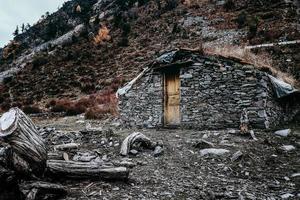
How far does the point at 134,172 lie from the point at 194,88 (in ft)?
18.5

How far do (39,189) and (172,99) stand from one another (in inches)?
311

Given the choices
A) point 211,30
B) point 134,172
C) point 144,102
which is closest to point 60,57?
point 211,30

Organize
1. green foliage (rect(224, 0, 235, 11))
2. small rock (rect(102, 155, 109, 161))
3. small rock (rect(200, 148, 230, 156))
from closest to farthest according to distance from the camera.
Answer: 1. small rock (rect(102, 155, 109, 161))
2. small rock (rect(200, 148, 230, 156))
3. green foliage (rect(224, 0, 235, 11))

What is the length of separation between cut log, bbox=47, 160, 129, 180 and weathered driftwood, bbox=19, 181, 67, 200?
1.58 feet

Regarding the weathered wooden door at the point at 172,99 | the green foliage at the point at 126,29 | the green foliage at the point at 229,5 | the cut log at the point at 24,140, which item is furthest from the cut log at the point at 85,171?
the green foliage at the point at 229,5

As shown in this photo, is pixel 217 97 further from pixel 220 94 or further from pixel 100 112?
pixel 100 112

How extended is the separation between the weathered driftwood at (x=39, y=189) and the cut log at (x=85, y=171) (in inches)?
18.9

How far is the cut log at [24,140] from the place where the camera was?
500 centimetres

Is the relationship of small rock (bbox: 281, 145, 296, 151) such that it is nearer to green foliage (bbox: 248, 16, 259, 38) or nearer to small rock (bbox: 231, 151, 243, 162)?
small rock (bbox: 231, 151, 243, 162)

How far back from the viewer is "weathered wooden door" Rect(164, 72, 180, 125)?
12.4 meters

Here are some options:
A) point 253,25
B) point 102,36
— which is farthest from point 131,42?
point 253,25

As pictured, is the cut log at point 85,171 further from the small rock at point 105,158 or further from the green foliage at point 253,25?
the green foliage at point 253,25

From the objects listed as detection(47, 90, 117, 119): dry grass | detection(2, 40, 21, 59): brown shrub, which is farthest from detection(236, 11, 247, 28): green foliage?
detection(2, 40, 21, 59): brown shrub

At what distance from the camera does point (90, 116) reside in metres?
17.3
